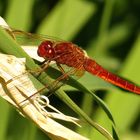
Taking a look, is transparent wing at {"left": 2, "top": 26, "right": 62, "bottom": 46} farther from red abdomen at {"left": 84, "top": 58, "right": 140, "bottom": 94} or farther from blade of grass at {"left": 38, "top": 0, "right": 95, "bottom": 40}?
blade of grass at {"left": 38, "top": 0, "right": 95, "bottom": 40}

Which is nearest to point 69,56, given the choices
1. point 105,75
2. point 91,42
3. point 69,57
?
point 69,57

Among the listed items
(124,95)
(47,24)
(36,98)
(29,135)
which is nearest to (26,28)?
(47,24)

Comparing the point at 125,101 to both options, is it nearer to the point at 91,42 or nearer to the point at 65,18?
the point at 65,18

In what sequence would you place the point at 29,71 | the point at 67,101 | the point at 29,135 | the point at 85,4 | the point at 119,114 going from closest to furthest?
the point at 67,101
the point at 29,71
the point at 29,135
the point at 119,114
the point at 85,4

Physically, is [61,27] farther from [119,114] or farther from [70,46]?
[70,46]

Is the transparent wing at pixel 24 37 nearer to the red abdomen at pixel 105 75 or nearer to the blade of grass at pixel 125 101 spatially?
the red abdomen at pixel 105 75

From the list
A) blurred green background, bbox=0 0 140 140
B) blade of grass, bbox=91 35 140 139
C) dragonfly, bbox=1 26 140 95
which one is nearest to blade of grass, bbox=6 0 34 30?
blurred green background, bbox=0 0 140 140

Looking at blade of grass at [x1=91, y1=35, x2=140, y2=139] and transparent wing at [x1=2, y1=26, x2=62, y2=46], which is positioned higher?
transparent wing at [x1=2, y1=26, x2=62, y2=46]
